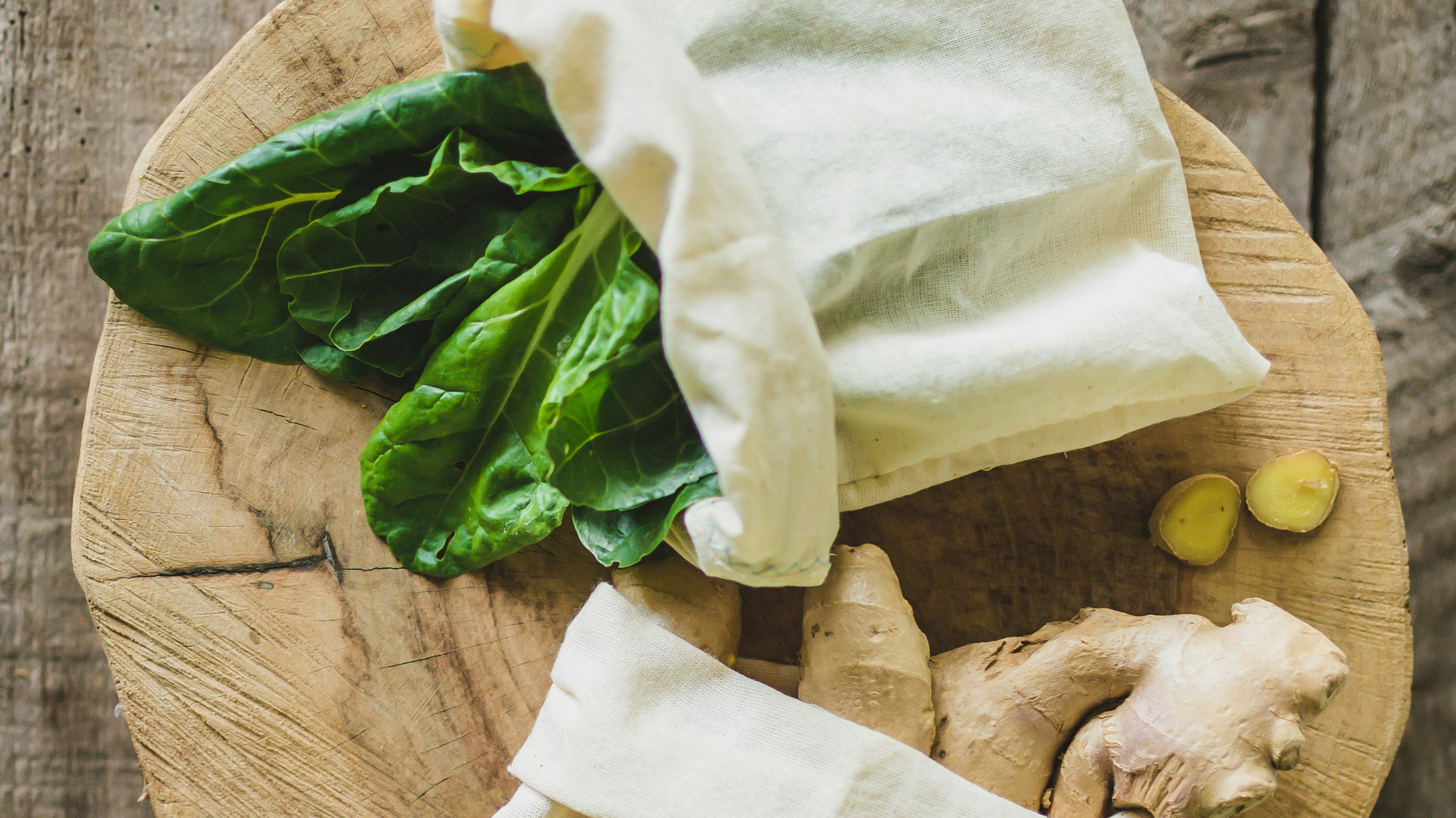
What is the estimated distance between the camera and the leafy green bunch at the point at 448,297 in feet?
2.89

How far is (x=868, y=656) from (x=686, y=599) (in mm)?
206

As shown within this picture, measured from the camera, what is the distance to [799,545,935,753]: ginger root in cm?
90

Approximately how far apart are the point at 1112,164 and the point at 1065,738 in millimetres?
641

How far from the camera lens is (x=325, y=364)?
3.27ft

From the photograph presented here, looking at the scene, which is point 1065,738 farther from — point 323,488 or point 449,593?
point 323,488

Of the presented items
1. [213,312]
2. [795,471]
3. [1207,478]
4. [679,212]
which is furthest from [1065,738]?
[213,312]

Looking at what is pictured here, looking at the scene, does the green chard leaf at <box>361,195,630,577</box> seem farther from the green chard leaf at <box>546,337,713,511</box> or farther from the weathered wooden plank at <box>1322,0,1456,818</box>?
the weathered wooden plank at <box>1322,0,1456,818</box>

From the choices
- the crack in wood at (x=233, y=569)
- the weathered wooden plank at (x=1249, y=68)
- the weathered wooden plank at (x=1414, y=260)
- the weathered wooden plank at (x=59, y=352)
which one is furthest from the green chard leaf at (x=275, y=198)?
the weathered wooden plank at (x=1414, y=260)

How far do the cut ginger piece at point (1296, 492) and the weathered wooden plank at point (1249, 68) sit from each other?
68cm

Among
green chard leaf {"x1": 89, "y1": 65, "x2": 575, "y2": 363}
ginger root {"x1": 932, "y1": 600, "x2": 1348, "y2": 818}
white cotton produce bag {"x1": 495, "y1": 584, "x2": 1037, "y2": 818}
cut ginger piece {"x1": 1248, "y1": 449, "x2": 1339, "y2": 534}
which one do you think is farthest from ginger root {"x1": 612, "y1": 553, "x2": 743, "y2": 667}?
cut ginger piece {"x1": 1248, "y1": 449, "x2": 1339, "y2": 534}

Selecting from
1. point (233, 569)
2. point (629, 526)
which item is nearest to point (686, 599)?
point (629, 526)

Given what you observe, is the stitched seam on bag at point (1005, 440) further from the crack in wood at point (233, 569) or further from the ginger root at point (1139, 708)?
the crack in wood at point (233, 569)

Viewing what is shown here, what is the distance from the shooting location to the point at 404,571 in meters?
0.99

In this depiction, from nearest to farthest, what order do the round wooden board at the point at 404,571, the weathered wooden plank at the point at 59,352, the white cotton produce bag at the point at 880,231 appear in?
1. the white cotton produce bag at the point at 880,231
2. the round wooden board at the point at 404,571
3. the weathered wooden plank at the point at 59,352
